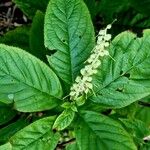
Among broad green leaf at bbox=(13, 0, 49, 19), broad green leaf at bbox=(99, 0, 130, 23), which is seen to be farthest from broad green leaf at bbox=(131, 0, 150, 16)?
broad green leaf at bbox=(13, 0, 49, 19)

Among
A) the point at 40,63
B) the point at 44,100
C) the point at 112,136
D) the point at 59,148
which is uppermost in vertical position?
the point at 40,63

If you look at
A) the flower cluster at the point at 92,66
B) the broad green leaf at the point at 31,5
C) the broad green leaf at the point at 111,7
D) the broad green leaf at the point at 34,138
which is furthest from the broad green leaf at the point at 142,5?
the broad green leaf at the point at 34,138

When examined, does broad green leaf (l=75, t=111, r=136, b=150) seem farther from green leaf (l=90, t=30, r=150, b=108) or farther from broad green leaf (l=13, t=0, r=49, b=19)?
broad green leaf (l=13, t=0, r=49, b=19)

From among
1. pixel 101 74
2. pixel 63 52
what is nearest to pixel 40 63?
pixel 63 52

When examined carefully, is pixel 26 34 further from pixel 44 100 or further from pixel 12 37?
pixel 44 100

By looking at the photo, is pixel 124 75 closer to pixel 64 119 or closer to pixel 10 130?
pixel 64 119

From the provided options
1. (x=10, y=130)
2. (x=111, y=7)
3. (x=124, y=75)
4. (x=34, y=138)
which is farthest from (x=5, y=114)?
(x=111, y=7)
